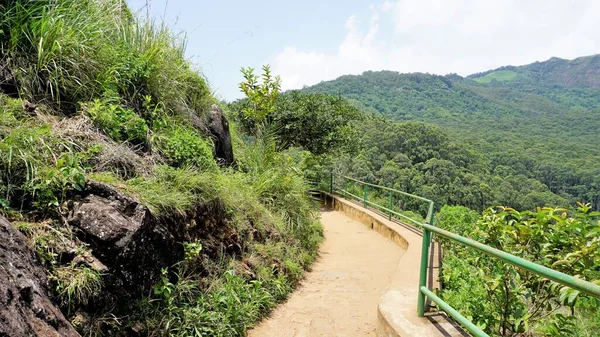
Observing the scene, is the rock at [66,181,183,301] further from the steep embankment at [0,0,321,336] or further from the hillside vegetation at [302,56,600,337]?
the hillside vegetation at [302,56,600,337]

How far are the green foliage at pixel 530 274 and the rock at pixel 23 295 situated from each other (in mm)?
2779

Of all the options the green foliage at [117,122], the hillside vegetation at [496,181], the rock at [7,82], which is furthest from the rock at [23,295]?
the hillside vegetation at [496,181]

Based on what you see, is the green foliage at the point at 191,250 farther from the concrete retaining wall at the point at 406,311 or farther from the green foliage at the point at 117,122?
the concrete retaining wall at the point at 406,311

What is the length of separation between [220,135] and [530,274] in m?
5.14

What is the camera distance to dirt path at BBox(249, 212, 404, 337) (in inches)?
159

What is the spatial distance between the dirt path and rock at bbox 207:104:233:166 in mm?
2498

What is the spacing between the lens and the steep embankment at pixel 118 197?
2.62m

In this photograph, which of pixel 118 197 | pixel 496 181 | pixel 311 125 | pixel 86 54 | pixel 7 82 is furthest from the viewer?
pixel 496 181

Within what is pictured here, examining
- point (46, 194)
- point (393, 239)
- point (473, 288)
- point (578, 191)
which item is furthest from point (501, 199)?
point (46, 194)

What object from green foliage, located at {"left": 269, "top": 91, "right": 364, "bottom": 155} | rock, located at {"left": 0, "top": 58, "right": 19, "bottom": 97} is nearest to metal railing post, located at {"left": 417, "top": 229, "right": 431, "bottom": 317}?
rock, located at {"left": 0, "top": 58, "right": 19, "bottom": 97}

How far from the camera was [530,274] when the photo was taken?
255 centimetres

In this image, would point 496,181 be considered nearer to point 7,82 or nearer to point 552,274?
point 552,274

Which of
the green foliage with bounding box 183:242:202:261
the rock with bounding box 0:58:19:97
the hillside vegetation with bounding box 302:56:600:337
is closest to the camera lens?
the hillside vegetation with bounding box 302:56:600:337

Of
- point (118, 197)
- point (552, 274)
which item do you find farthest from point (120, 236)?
point (552, 274)
